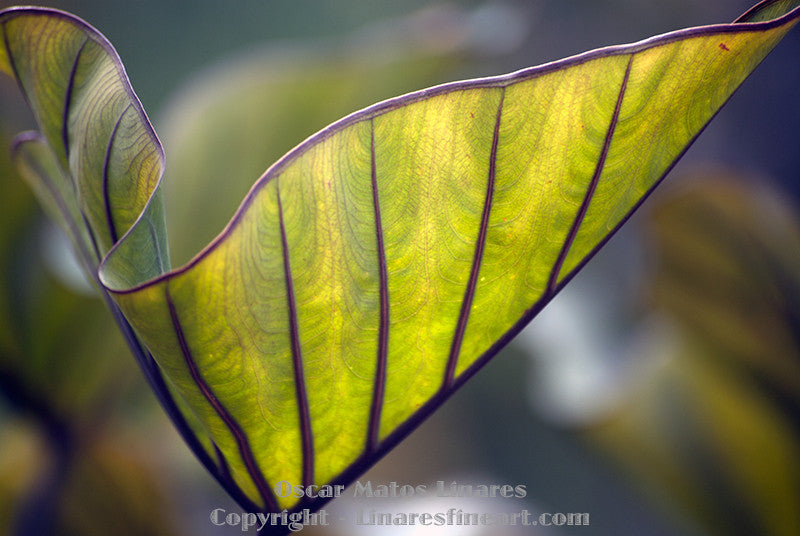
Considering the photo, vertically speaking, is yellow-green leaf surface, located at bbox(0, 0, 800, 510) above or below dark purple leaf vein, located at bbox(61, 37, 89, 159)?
below

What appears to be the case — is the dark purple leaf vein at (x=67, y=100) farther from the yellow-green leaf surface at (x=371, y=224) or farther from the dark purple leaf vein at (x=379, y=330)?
the dark purple leaf vein at (x=379, y=330)

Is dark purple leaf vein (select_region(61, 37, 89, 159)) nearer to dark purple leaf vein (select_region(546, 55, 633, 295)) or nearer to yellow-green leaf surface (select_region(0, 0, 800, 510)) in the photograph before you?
yellow-green leaf surface (select_region(0, 0, 800, 510))

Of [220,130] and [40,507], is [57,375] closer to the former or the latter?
[40,507]

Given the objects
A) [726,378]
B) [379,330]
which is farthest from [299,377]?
[726,378]
